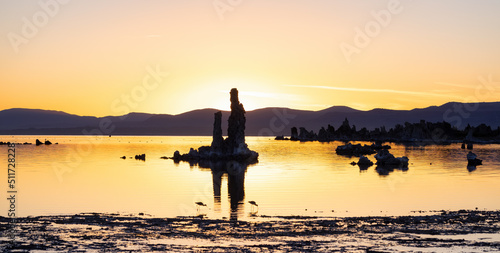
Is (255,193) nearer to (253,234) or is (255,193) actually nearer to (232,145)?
(253,234)

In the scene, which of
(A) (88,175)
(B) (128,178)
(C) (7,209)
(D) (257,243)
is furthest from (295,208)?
(A) (88,175)

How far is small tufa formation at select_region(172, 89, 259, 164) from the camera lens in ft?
309

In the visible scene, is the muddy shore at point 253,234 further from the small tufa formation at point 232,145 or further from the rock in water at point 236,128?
the small tufa formation at point 232,145

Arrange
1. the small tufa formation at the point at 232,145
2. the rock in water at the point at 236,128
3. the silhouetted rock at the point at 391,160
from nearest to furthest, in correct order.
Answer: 1. the silhouetted rock at the point at 391,160
2. the rock in water at the point at 236,128
3. the small tufa formation at the point at 232,145

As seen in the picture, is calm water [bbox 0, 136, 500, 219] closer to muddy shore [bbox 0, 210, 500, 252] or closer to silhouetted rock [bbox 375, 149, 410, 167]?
muddy shore [bbox 0, 210, 500, 252]

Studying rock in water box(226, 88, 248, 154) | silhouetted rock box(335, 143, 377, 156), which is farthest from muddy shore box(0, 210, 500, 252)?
silhouetted rock box(335, 143, 377, 156)

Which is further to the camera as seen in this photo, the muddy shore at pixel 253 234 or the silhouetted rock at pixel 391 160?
the silhouetted rock at pixel 391 160

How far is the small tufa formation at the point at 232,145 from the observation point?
94.1 m

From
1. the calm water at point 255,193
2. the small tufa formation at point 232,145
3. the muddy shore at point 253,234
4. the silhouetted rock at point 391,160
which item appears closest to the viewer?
the muddy shore at point 253,234

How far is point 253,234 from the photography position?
78.5 ft

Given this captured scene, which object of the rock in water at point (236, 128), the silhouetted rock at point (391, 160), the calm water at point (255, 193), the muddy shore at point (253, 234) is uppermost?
the rock in water at point (236, 128)

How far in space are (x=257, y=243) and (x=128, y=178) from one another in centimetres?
3833

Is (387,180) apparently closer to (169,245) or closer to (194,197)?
(194,197)

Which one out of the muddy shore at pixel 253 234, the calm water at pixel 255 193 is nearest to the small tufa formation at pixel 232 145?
the calm water at pixel 255 193
